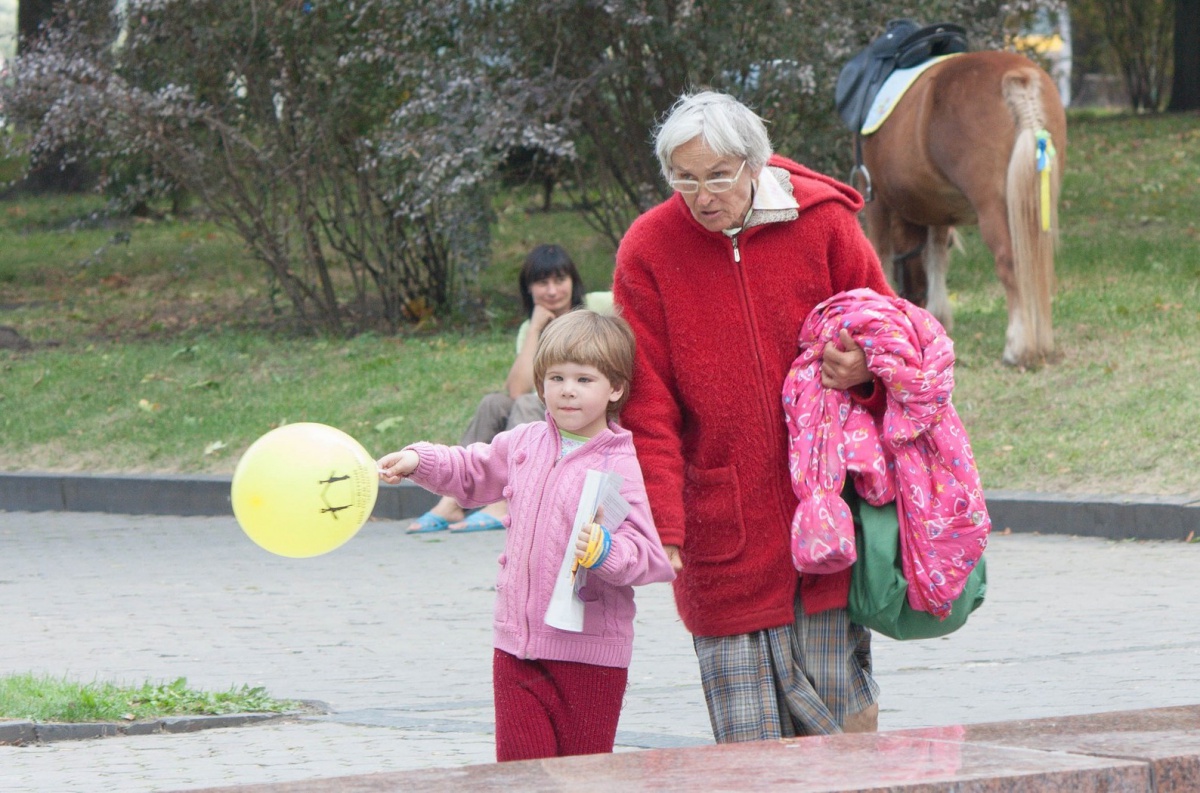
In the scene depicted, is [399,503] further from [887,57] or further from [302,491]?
[302,491]

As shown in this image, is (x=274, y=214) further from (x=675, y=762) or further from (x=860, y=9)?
(x=675, y=762)

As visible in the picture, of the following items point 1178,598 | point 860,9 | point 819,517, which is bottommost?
point 1178,598

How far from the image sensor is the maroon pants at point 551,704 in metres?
3.95

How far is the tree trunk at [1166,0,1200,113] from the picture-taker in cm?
2670

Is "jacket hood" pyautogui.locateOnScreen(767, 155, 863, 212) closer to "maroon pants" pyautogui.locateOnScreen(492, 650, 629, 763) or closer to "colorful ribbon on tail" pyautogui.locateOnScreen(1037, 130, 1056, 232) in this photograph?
"maroon pants" pyautogui.locateOnScreen(492, 650, 629, 763)

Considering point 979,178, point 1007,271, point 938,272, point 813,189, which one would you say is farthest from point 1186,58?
point 813,189

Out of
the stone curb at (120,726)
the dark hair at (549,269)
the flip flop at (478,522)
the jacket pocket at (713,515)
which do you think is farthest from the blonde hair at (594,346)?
the flip flop at (478,522)

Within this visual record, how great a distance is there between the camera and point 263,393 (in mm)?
13383

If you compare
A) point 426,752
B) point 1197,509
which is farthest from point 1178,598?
point 426,752

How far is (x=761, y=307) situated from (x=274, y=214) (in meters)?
12.4

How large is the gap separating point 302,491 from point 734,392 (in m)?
0.96

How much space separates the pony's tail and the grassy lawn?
1.04 feet

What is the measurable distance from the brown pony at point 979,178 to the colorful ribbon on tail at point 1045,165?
0.02 m

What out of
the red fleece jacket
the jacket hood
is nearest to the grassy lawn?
the jacket hood
